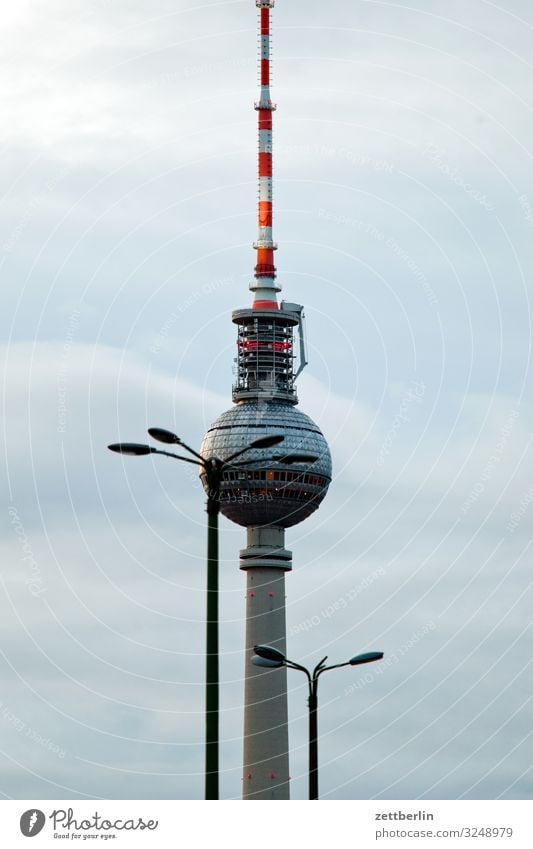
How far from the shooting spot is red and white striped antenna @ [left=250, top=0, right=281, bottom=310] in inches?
6998

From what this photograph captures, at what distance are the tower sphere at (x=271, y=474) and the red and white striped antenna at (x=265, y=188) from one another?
10824 millimetres

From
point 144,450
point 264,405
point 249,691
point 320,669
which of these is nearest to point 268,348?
point 264,405

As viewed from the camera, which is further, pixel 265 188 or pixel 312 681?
pixel 265 188

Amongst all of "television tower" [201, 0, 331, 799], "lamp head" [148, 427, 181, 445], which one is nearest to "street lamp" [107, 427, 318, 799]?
"lamp head" [148, 427, 181, 445]

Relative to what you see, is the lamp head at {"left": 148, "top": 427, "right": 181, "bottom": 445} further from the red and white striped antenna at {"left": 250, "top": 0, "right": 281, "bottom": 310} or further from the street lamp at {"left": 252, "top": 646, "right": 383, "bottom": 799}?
the red and white striped antenna at {"left": 250, "top": 0, "right": 281, "bottom": 310}

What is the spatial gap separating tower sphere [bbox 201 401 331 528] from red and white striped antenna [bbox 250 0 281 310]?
10824 millimetres

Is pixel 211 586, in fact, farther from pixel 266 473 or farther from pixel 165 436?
pixel 266 473

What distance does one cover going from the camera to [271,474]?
18312 centimetres

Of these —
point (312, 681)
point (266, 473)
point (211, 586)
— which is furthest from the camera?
point (266, 473)

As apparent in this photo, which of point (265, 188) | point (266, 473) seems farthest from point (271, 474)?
point (265, 188)

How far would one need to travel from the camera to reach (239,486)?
182 metres

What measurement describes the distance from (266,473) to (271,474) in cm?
70
